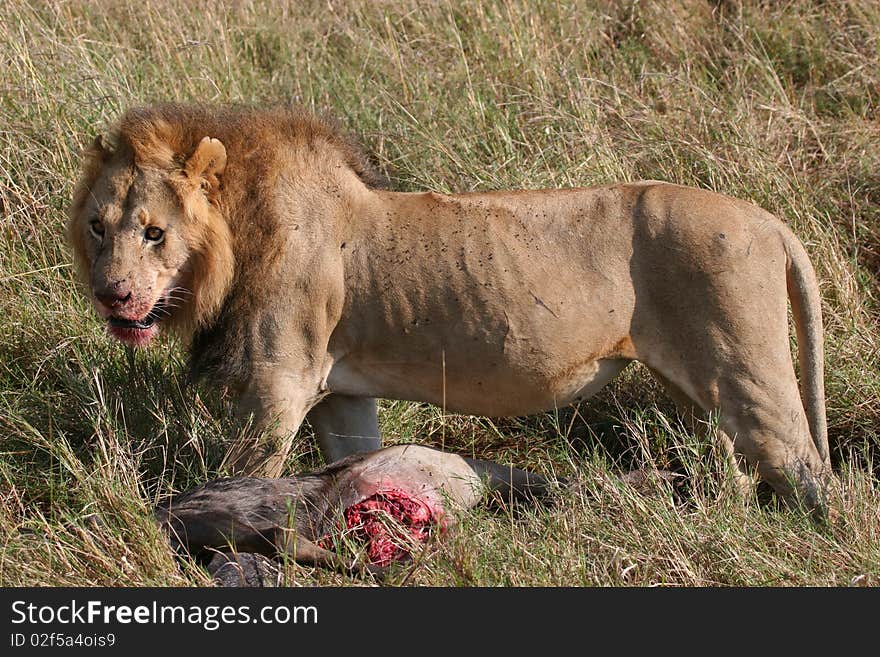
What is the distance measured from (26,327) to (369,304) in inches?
65.6

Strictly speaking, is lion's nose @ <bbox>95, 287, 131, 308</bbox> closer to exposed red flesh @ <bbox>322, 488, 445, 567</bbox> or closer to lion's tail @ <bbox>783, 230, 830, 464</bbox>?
exposed red flesh @ <bbox>322, 488, 445, 567</bbox>

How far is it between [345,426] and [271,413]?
19.9 inches

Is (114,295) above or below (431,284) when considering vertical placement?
above

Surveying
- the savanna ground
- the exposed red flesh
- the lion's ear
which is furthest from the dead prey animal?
the lion's ear

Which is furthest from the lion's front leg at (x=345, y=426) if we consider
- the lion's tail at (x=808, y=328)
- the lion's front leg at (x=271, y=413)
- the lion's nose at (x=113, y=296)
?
the lion's tail at (x=808, y=328)

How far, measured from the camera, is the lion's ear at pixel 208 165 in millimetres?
4047

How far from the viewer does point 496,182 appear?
5746 millimetres

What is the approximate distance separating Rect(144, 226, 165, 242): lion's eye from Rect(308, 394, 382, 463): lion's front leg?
0.89 m

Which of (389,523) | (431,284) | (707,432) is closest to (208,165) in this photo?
(431,284)

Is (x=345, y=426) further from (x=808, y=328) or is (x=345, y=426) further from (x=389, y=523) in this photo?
(x=808, y=328)

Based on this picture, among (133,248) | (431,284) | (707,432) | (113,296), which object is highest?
(133,248)

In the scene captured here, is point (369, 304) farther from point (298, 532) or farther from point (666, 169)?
point (666, 169)

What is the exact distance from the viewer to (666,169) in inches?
232

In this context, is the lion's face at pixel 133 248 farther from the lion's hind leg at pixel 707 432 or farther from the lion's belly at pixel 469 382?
the lion's hind leg at pixel 707 432
